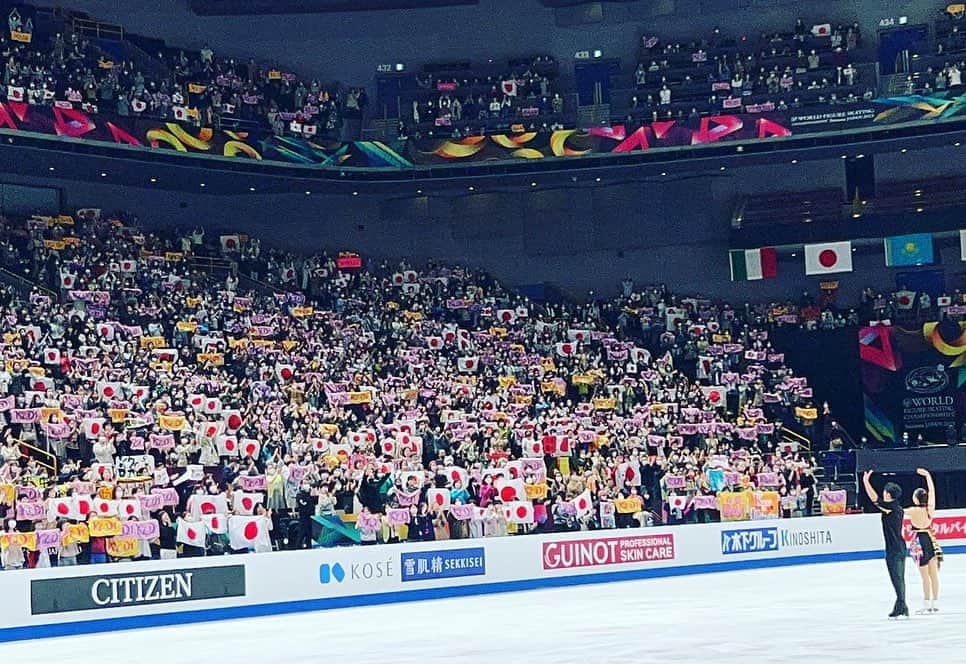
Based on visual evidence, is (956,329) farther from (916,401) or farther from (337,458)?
(337,458)

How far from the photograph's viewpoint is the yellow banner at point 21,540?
2273 centimetres

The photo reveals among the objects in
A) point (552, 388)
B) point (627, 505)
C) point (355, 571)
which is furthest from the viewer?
point (552, 388)

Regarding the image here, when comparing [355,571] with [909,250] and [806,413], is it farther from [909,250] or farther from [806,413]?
[909,250]

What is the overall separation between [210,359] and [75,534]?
34.9 ft

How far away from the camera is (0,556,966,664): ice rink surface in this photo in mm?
16047

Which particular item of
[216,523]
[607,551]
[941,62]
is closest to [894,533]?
[607,551]

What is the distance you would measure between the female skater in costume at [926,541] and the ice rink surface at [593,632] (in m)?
0.30

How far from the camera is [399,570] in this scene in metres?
25.8

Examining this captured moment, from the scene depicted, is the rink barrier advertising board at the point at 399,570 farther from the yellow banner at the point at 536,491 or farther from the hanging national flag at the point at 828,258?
the hanging national flag at the point at 828,258

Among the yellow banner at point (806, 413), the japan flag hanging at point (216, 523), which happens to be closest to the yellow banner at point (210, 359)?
the japan flag hanging at point (216, 523)

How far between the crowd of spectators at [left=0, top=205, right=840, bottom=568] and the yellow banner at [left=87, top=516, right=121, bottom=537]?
4cm

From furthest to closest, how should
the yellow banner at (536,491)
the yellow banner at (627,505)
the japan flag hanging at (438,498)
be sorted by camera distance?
the yellow banner at (627,505) < the yellow banner at (536,491) < the japan flag hanging at (438,498)

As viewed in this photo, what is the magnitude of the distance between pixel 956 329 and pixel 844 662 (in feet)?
108

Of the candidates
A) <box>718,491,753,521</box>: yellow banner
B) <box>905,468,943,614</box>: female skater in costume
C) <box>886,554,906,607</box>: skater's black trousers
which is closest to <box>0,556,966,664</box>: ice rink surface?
<box>905,468,943,614</box>: female skater in costume
